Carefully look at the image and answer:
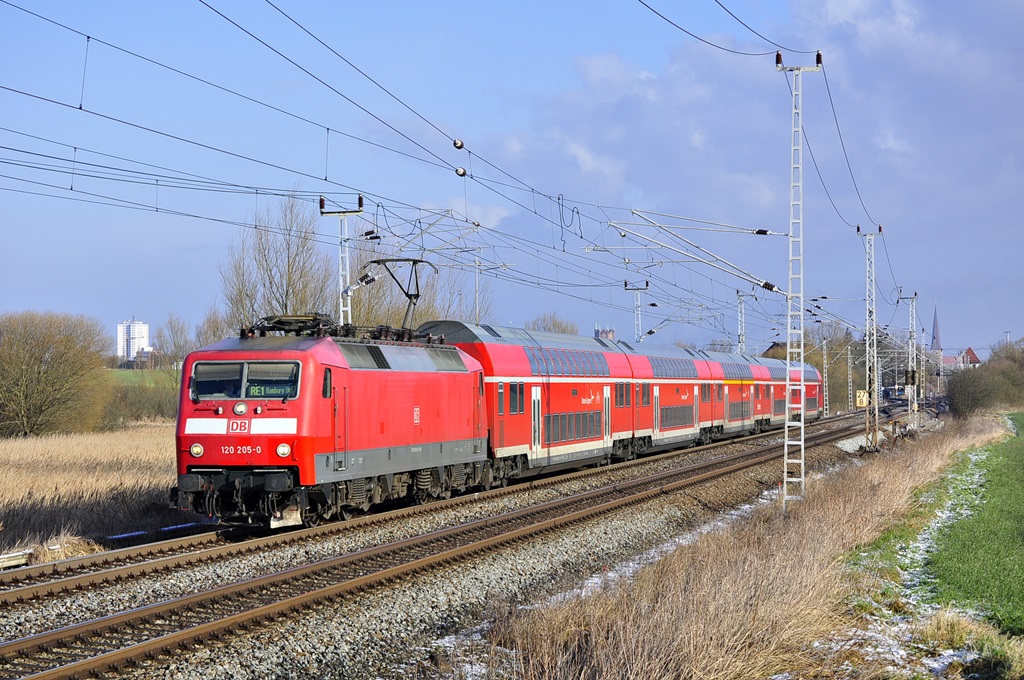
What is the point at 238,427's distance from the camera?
51.1 feet

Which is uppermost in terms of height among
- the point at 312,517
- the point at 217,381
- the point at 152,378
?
the point at 152,378

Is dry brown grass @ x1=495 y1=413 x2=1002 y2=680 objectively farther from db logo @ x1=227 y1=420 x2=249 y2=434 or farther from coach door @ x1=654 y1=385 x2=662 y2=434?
coach door @ x1=654 y1=385 x2=662 y2=434

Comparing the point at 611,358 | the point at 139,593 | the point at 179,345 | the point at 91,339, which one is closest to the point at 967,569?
the point at 139,593

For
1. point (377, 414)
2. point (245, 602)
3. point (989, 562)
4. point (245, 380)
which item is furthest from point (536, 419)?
point (245, 602)

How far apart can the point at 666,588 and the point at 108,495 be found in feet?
40.8

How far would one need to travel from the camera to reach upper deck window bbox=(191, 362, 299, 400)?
51.3ft

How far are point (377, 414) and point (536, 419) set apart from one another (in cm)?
828

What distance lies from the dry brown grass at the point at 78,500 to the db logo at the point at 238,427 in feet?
8.38

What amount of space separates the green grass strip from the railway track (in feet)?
20.7

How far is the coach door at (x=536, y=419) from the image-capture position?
25.2m

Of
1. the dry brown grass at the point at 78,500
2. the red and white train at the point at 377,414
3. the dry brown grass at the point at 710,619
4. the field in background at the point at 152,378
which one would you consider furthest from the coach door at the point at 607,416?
the field in background at the point at 152,378

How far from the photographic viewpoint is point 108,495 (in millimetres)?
19484

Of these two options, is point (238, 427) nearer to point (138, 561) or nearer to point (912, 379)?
point (138, 561)

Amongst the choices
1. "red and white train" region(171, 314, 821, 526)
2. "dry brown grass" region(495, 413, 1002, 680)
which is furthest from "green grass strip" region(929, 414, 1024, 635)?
"red and white train" region(171, 314, 821, 526)
